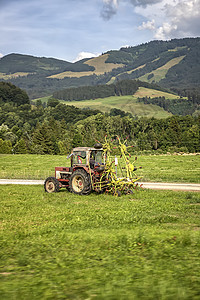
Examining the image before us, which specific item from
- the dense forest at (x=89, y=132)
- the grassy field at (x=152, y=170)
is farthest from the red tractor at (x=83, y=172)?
the dense forest at (x=89, y=132)

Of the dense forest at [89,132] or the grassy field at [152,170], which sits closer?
the grassy field at [152,170]

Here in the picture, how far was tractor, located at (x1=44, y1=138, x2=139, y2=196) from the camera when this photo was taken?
1690 centimetres

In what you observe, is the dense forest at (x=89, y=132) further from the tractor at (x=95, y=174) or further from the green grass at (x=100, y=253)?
the green grass at (x=100, y=253)

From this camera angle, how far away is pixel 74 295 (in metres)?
4.98

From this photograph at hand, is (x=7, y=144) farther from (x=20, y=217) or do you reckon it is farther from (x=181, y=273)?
(x=181, y=273)

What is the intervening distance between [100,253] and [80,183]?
10784 millimetres

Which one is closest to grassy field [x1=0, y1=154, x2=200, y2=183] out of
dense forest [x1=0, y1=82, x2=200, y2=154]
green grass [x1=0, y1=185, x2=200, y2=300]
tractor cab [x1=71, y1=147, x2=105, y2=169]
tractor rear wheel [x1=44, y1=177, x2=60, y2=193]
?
tractor cab [x1=71, y1=147, x2=105, y2=169]

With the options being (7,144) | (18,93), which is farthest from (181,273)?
(18,93)

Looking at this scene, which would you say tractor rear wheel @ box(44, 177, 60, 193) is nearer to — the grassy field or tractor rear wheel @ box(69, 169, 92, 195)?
tractor rear wheel @ box(69, 169, 92, 195)

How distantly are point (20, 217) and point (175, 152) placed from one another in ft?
225

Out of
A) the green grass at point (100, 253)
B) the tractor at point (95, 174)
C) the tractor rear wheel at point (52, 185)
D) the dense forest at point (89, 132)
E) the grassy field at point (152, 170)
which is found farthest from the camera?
the dense forest at point (89, 132)

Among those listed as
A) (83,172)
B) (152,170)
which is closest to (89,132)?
(152,170)

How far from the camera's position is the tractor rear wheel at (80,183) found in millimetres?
16922

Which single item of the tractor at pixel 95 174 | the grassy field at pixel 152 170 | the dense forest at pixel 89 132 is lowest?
the grassy field at pixel 152 170
